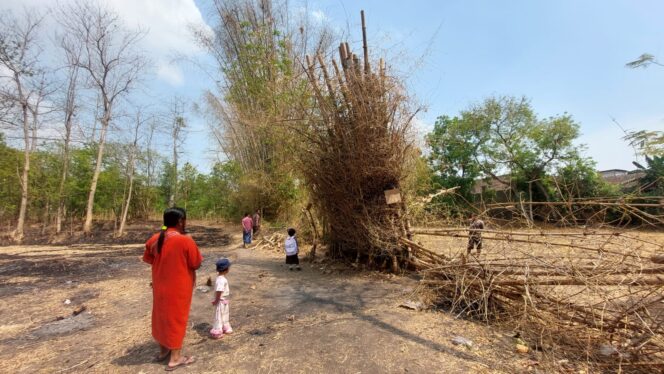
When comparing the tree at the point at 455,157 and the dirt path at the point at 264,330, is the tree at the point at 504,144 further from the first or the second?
the dirt path at the point at 264,330

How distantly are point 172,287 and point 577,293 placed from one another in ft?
13.8

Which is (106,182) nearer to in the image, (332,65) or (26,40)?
(26,40)

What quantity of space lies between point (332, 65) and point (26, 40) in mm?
16777

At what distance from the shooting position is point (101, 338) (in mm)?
4055

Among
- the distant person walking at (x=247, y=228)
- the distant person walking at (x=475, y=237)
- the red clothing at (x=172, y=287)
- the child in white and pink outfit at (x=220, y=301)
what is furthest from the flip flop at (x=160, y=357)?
the distant person walking at (x=247, y=228)

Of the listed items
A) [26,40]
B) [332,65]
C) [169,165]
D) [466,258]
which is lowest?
[466,258]

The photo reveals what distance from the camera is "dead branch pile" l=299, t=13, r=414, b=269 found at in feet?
21.4

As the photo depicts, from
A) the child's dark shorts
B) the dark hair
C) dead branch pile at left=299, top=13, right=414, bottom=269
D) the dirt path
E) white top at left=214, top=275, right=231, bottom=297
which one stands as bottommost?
the dirt path

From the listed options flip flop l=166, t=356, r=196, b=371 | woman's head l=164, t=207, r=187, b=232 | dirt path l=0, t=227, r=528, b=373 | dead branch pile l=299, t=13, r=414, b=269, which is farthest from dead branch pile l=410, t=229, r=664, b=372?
woman's head l=164, t=207, r=187, b=232

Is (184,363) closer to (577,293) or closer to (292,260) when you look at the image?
(577,293)

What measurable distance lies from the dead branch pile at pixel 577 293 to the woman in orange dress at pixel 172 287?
3.47 meters

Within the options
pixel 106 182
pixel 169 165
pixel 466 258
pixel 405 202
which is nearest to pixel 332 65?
pixel 405 202

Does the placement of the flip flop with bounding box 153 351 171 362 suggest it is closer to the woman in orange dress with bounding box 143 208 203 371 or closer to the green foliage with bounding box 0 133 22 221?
the woman in orange dress with bounding box 143 208 203 371

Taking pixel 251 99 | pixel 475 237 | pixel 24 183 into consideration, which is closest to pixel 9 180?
pixel 24 183
